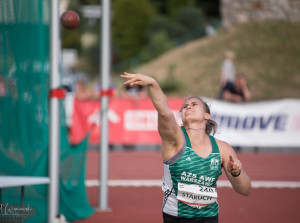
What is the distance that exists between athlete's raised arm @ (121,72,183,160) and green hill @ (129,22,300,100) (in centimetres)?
3560

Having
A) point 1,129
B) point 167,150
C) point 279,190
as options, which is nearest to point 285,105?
point 279,190

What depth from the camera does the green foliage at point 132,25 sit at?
6331cm

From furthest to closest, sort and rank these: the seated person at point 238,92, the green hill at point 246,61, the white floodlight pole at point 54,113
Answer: the green hill at point 246,61, the seated person at point 238,92, the white floodlight pole at point 54,113

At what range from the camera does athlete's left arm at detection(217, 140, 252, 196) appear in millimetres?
4434

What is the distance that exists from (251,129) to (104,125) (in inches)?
376

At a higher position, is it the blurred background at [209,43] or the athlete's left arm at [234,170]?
the blurred background at [209,43]

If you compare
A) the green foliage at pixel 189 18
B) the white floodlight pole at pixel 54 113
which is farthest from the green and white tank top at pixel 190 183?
the green foliage at pixel 189 18

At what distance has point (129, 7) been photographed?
64500mm

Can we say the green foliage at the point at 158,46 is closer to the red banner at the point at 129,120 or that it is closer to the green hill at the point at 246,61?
the green hill at the point at 246,61

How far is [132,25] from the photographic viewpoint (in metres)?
63.8

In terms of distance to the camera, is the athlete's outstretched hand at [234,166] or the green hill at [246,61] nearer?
the athlete's outstretched hand at [234,166]

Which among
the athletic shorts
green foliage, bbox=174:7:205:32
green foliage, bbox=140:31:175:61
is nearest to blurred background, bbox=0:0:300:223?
the athletic shorts

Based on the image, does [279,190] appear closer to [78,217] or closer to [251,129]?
[78,217]

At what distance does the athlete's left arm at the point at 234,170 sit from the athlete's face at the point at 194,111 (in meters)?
0.28
